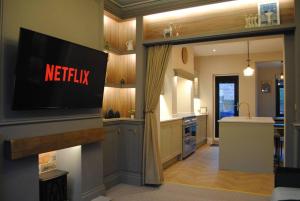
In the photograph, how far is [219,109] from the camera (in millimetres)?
8297

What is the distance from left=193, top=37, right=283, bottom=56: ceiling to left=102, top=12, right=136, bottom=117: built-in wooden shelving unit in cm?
271

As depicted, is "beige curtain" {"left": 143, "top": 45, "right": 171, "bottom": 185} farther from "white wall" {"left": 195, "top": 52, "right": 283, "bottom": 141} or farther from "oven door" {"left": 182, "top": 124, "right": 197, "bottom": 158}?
"white wall" {"left": 195, "top": 52, "right": 283, "bottom": 141}

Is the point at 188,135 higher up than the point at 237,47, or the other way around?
the point at 237,47

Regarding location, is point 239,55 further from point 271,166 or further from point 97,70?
point 97,70

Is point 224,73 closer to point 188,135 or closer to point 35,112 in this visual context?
point 188,135

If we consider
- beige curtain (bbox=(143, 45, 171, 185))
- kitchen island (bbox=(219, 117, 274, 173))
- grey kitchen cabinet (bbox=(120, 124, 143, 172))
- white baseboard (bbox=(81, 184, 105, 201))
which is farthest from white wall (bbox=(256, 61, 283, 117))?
white baseboard (bbox=(81, 184, 105, 201))

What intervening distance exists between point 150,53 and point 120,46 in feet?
2.10

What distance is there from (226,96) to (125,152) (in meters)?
5.10

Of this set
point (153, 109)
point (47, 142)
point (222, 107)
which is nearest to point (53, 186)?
point (47, 142)

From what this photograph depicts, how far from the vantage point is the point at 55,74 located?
2627mm

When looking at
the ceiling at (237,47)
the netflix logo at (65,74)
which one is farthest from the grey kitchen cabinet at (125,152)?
the ceiling at (237,47)

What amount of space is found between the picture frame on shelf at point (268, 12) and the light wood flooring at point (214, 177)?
8.17 feet

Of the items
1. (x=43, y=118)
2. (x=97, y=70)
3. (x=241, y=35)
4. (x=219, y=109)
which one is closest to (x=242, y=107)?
(x=219, y=109)

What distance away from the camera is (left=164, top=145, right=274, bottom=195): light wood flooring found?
4.02 meters
